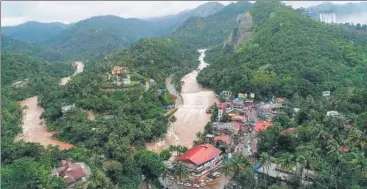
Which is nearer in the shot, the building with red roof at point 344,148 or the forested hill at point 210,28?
the building with red roof at point 344,148

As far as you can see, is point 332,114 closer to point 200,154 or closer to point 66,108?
point 200,154

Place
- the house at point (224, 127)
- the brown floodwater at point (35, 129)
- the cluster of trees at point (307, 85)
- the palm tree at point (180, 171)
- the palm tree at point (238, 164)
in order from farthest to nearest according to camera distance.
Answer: the brown floodwater at point (35, 129) → the house at point (224, 127) → the palm tree at point (180, 171) → the palm tree at point (238, 164) → the cluster of trees at point (307, 85)

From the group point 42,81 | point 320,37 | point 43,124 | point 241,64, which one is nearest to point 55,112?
point 43,124

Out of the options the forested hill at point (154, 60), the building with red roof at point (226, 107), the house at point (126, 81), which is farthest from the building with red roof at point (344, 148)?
the forested hill at point (154, 60)

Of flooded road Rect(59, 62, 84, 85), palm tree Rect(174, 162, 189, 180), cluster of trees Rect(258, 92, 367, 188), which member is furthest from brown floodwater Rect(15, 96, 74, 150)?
cluster of trees Rect(258, 92, 367, 188)

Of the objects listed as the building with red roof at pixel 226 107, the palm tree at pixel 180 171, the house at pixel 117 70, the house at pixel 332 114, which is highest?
the house at pixel 117 70

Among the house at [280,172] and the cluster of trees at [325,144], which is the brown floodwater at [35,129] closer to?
the house at [280,172]

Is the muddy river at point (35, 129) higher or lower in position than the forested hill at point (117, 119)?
lower

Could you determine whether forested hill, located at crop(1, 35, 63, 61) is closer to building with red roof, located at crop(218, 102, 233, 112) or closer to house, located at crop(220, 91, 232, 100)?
house, located at crop(220, 91, 232, 100)
